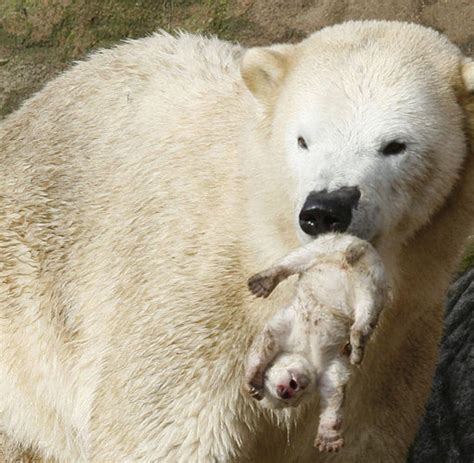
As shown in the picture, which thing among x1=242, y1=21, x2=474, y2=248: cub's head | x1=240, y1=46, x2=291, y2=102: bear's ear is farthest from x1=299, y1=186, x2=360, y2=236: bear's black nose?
x1=240, y1=46, x2=291, y2=102: bear's ear

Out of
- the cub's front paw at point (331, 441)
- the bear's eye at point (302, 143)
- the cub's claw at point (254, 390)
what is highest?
the bear's eye at point (302, 143)

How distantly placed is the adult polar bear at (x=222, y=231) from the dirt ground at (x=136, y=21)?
77.9 inches

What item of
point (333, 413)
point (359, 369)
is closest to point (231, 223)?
point (359, 369)

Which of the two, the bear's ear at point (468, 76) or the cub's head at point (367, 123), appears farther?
the bear's ear at point (468, 76)

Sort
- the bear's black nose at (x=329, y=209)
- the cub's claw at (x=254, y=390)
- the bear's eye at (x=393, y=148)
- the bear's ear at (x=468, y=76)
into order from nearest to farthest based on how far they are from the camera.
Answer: the bear's black nose at (x=329, y=209) < the cub's claw at (x=254, y=390) < the bear's eye at (x=393, y=148) < the bear's ear at (x=468, y=76)

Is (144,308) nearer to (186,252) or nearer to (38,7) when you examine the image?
(186,252)

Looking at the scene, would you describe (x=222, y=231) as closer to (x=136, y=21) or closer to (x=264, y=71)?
(x=264, y=71)

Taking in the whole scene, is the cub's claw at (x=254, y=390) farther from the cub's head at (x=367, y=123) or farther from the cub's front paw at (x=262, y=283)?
the cub's head at (x=367, y=123)

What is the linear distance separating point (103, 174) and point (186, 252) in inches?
30.9

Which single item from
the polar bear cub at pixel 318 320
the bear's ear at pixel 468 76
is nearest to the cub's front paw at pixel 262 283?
the polar bear cub at pixel 318 320

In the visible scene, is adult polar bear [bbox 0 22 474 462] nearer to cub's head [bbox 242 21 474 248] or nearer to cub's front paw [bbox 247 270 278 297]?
cub's head [bbox 242 21 474 248]

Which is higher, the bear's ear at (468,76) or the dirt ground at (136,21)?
the bear's ear at (468,76)

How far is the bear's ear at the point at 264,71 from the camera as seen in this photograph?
459 centimetres

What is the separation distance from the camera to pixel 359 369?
15.3 feet
